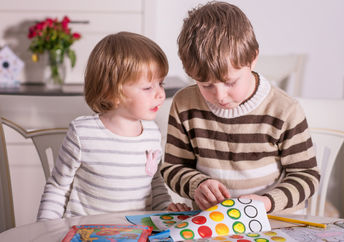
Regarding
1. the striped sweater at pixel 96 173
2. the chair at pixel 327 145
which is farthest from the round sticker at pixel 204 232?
the chair at pixel 327 145

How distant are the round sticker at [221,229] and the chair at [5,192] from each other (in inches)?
26.6

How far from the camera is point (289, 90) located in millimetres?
2900

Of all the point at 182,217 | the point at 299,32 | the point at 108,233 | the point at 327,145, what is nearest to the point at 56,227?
the point at 108,233

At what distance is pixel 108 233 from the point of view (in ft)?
2.81

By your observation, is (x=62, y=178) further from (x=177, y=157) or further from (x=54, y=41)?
(x=54, y=41)

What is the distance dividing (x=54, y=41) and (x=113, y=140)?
144 cm

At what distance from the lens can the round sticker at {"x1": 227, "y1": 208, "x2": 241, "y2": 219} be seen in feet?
2.99

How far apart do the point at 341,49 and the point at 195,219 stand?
7.65ft

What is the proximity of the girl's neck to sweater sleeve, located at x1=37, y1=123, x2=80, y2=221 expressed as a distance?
0.09 m

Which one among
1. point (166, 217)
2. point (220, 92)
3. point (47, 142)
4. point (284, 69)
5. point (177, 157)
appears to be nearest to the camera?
point (166, 217)

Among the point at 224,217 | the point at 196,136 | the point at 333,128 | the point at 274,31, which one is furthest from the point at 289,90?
the point at 224,217

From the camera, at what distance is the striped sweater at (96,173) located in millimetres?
1226

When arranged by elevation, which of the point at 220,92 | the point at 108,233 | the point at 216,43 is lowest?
the point at 108,233

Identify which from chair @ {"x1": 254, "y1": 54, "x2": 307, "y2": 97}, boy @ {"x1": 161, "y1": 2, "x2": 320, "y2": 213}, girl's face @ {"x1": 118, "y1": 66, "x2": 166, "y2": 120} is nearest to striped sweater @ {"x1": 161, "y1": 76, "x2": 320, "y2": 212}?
boy @ {"x1": 161, "y1": 2, "x2": 320, "y2": 213}
